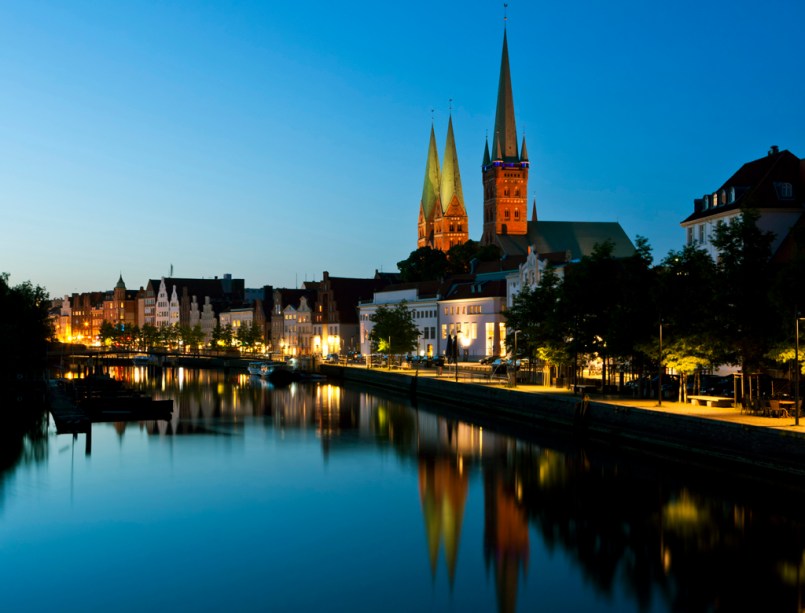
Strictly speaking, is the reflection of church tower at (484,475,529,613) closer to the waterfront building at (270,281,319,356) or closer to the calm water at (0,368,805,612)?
the calm water at (0,368,805,612)

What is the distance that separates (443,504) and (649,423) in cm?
1118

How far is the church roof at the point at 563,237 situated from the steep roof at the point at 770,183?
109 m

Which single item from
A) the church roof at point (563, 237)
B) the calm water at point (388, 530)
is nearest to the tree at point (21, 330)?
the calm water at point (388, 530)

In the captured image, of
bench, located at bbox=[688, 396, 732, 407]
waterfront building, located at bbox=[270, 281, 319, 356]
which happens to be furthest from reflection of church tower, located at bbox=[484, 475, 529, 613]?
waterfront building, located at bbox=[270, 281, 319, 356]

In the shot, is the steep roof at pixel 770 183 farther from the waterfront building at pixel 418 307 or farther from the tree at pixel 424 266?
the tree at pixel 424 266

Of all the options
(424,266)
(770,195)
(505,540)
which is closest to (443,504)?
(505,540)

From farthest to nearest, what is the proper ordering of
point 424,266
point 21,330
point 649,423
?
point 424,266
point 21,330
point 649,423

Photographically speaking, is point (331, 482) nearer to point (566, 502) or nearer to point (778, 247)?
point (566, 502)

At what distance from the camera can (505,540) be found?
3166 centimetres

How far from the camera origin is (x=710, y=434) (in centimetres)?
3866

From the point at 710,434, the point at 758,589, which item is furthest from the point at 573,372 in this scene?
the point at 758,589

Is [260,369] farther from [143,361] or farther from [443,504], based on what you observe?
[443,504]

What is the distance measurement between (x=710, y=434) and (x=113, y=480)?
77.7ft

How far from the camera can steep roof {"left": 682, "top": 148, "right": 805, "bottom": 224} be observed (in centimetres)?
6272
